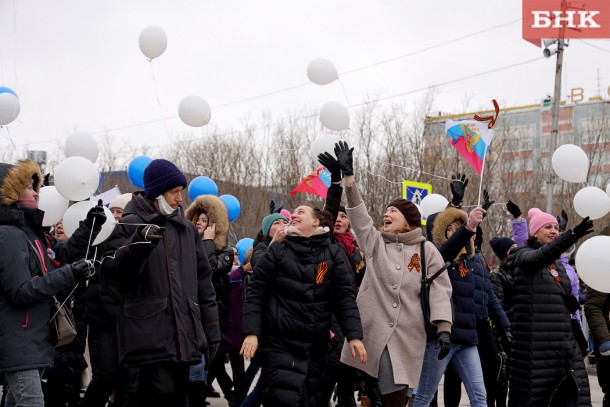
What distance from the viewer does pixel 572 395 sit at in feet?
22.9

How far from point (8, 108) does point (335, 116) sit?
4018mm

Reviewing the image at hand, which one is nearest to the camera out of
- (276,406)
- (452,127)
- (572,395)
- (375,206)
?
(276,406)

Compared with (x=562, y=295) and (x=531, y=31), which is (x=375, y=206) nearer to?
(x=531, y=31)

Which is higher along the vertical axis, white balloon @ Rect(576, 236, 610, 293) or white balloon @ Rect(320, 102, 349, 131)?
white balloon @ Rect(320, 102, 349, 131)

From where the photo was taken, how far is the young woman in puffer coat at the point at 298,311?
5734 mm

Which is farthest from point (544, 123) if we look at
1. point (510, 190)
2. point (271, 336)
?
point (271, 336)

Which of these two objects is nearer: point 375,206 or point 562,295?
point 562,295

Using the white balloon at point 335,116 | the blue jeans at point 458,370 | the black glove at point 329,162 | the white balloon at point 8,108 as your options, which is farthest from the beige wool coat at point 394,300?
the white balloon at point 8,108

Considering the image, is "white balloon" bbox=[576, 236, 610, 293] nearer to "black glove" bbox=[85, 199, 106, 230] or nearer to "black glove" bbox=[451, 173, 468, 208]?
"black glove" bbox=[451, 173, 468, 208]

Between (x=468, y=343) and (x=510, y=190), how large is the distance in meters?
24.2

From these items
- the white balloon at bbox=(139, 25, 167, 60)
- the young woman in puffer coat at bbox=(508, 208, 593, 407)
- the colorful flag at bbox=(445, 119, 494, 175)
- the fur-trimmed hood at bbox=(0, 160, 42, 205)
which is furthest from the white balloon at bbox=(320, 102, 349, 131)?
the fur-trimmed hood at bbox=(0, 160, 42, 205)

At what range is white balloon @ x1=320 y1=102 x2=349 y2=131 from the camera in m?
10.2

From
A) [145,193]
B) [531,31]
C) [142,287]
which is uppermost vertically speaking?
[531,31]

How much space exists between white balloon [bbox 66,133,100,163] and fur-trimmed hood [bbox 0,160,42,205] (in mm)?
3834
